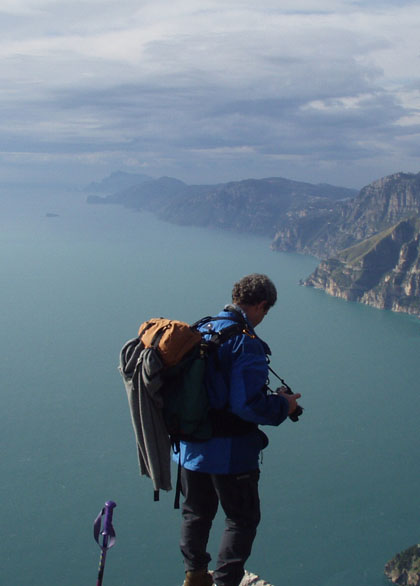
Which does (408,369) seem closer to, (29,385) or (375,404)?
(375,404)

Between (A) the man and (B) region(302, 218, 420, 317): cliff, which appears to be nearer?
(A) the man

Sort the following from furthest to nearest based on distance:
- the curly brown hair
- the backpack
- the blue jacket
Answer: the curly brown hair
the blue jacket
the backpack

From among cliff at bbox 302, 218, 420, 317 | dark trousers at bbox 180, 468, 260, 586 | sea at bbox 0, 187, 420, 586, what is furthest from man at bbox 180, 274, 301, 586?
cliff at bbox 302, 218, 420, 317

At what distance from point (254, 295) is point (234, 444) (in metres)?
1.31

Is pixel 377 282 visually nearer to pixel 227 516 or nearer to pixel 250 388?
pixel 227 516

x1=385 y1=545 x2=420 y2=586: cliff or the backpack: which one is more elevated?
the backpack

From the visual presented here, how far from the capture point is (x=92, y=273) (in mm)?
168625

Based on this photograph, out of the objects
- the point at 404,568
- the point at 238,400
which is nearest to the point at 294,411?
the point at 238,400

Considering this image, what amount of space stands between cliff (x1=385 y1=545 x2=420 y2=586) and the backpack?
2006 inches

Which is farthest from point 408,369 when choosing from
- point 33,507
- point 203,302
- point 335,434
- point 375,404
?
point 33,507

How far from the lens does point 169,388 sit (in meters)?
4.87

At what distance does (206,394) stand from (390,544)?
54802 mm

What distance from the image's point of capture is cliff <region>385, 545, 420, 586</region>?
48500mm

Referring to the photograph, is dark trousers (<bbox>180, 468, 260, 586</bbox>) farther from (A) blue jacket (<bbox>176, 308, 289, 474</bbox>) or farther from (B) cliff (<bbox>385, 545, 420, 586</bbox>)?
(B) cliff (<bbox>385, 545, 420, 586</bbox>)
